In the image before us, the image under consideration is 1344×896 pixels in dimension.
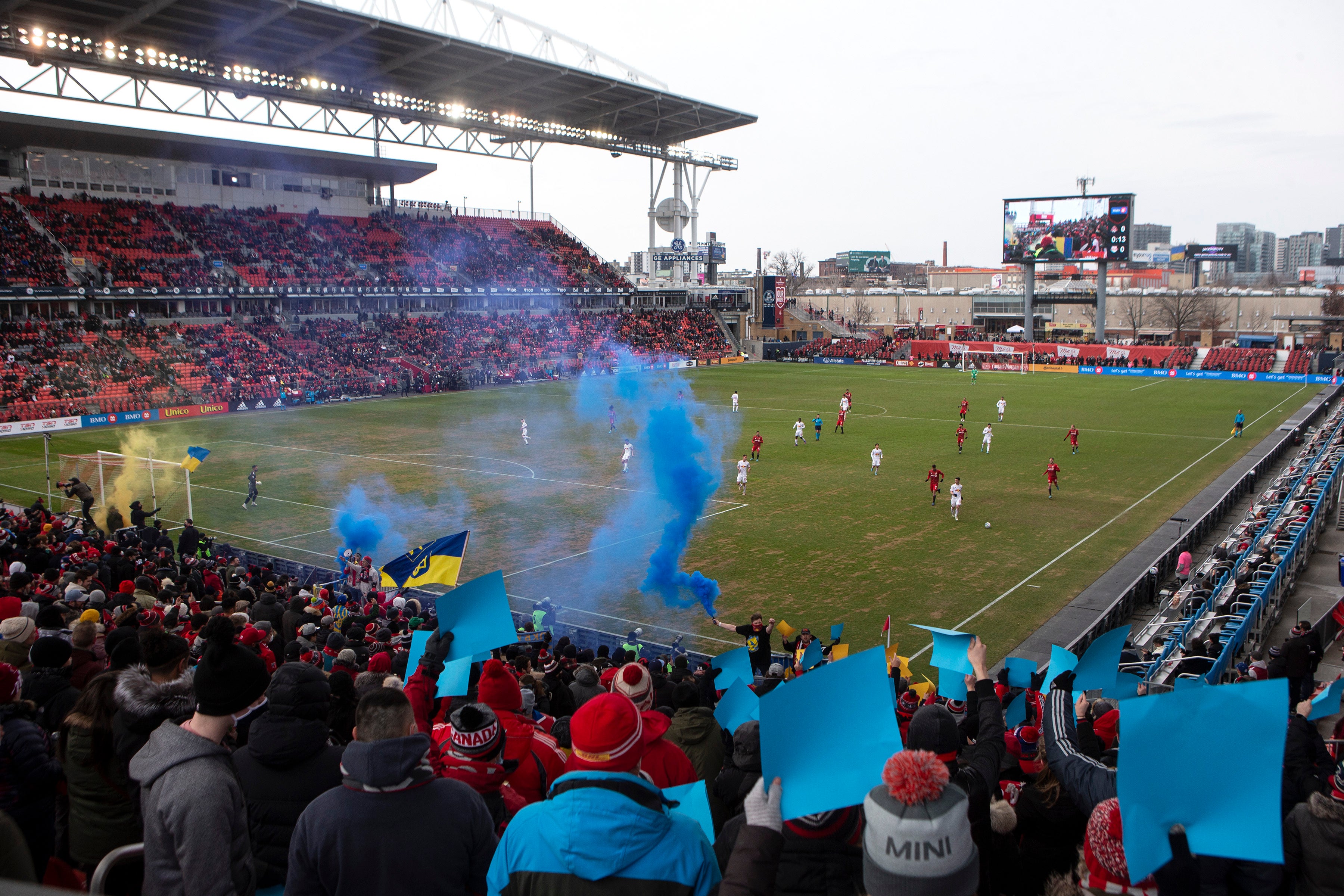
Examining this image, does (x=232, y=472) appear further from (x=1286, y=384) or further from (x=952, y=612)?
(x=1286, y=384)

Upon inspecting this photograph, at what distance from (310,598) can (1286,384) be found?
74.1 m

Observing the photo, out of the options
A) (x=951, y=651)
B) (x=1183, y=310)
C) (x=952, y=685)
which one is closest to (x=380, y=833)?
(x=951, y=651)

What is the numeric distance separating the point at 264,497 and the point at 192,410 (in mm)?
22811

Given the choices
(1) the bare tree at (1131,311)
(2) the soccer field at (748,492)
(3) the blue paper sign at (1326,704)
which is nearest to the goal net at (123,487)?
(2) the soccer field at (748,492)

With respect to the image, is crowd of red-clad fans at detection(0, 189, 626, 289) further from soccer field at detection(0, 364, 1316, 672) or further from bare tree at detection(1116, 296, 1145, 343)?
bare tree at detection(1116, 296, 1145, 343)

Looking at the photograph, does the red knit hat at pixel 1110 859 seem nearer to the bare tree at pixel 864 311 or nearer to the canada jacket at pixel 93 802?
the canada jacket at pixel 93 802

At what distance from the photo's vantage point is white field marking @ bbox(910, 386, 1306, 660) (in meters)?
18.3

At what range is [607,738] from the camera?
135 inches

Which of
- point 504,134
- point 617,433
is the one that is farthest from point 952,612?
point 504,134

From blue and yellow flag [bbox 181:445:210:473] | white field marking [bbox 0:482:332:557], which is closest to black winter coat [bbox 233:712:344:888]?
white field marking [bbox 0:482:332:557]

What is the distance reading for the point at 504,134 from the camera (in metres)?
68.5

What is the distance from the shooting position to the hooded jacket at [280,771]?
166 inches

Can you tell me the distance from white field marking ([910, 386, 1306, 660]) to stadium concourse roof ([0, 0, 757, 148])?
140 feet

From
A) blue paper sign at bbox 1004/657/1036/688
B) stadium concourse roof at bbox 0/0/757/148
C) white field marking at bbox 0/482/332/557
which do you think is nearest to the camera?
blue paper sign at bbox 1004/657/1036/688
